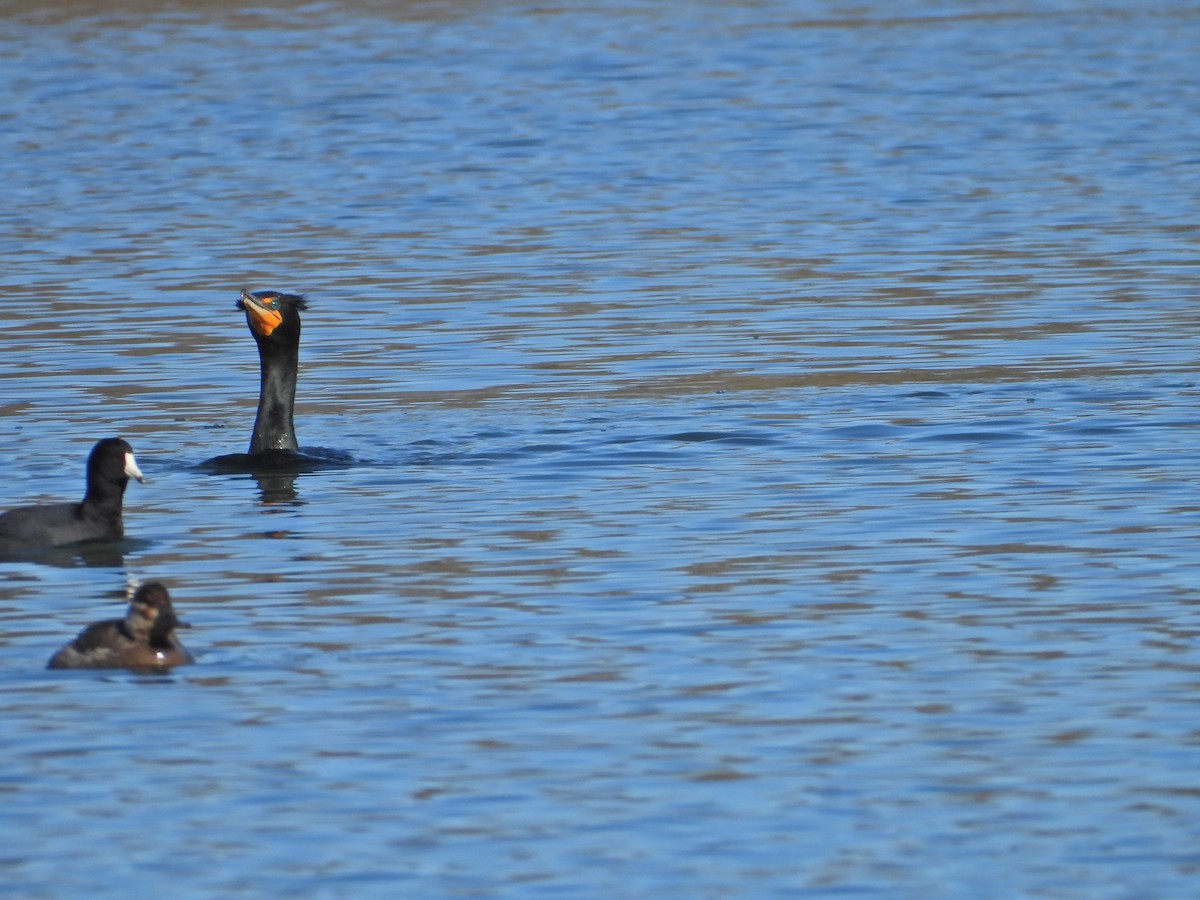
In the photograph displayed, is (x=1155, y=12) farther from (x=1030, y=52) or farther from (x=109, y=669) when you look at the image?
(x=109, y=669)

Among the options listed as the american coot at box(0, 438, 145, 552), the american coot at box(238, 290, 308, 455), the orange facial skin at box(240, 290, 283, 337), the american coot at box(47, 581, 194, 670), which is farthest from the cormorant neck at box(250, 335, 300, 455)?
the american coot at box(47, 581, 194, 670)

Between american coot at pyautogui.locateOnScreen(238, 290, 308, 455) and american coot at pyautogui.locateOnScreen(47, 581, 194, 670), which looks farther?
american coot at pyautogui.locateOnScreen(238, 290, 308, 455)

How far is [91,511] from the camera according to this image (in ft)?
45.6

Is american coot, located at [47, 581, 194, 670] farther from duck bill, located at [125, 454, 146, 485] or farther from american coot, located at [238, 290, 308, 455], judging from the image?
american coot, located at [238, 290, 308, 455]

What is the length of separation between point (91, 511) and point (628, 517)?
2963mm

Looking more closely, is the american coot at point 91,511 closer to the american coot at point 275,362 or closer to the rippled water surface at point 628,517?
the rippled water surface at point 628,517

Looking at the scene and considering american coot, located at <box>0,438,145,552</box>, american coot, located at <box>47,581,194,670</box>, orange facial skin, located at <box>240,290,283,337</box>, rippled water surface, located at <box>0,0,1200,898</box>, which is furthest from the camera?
orange facial skin, located at <box>240,290,283,337</box>

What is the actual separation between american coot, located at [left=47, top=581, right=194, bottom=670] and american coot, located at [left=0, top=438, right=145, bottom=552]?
2.71 metres

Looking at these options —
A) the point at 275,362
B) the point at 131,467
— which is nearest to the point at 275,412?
the point at 275,362

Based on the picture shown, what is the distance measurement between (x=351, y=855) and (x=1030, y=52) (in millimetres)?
40505

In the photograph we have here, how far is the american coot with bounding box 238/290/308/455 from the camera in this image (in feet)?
55.3

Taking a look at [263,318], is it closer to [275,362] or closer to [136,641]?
[275,362]

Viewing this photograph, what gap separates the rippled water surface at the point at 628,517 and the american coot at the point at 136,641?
0.13 metres

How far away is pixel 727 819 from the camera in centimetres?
895
